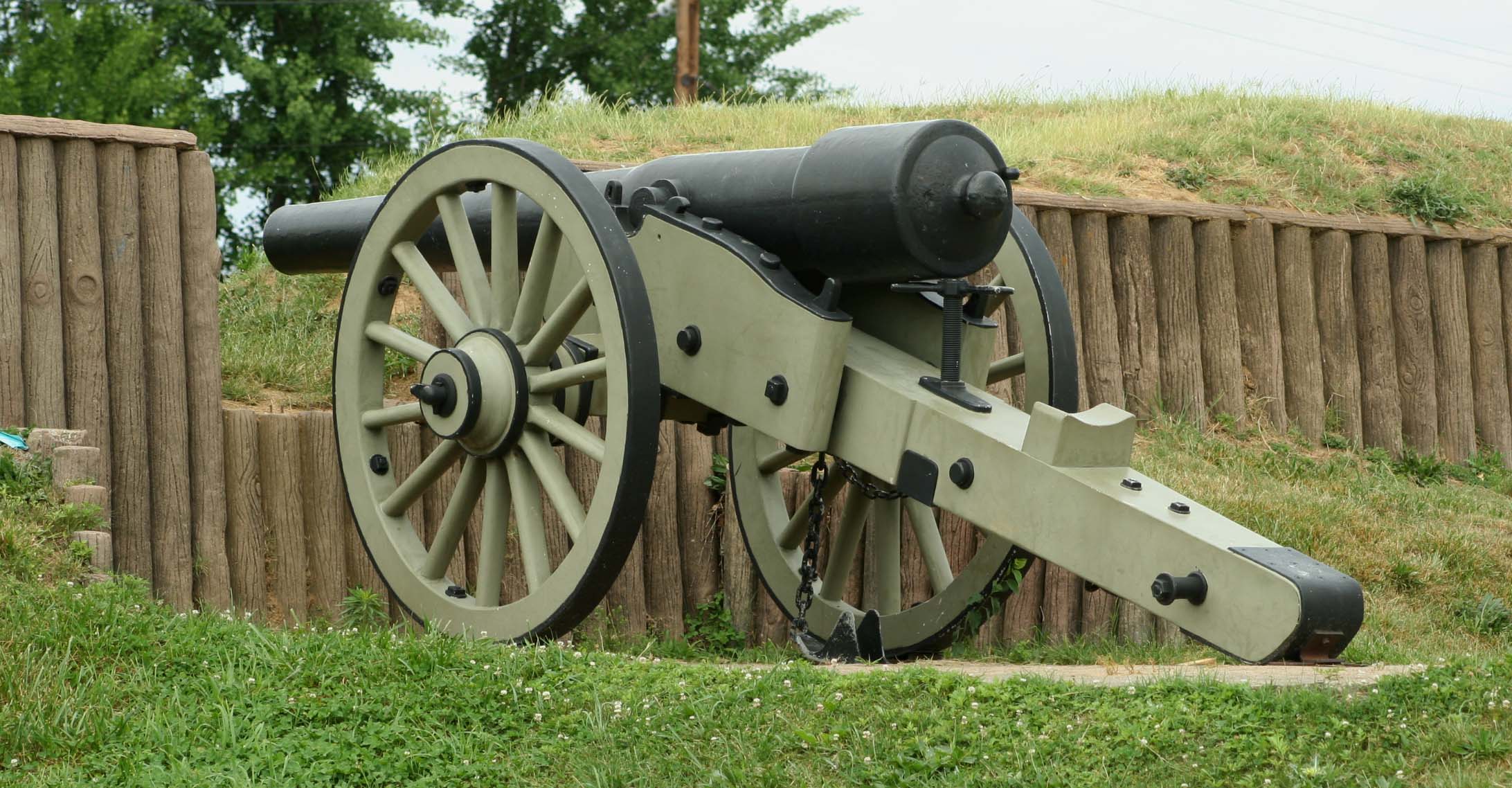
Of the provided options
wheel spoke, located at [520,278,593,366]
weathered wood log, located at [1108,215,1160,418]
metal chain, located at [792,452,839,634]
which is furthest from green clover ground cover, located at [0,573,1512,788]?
weathered wood log, located at [1108,215,1160,418]

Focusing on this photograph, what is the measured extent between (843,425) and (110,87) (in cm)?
1668

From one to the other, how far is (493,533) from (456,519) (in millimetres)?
227

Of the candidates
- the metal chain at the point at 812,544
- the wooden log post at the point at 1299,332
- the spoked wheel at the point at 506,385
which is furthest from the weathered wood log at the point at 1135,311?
the spoked wheel at the point at 506,385

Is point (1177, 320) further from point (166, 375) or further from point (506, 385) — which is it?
point (166, 375)

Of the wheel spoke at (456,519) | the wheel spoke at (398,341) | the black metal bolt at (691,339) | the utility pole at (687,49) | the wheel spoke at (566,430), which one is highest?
the utility pole at (687,49)

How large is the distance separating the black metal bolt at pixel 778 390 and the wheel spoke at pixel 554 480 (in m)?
0.55

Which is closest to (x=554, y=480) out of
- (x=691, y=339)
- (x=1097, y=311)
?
(x=691, y=339)

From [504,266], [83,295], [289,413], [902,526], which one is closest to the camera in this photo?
[504,266]

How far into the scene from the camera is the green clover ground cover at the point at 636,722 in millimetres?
3133

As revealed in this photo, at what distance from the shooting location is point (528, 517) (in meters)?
4.59

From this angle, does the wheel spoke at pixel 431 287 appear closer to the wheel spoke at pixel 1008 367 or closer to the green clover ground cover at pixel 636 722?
the green clover ground cover at pixel 636 722

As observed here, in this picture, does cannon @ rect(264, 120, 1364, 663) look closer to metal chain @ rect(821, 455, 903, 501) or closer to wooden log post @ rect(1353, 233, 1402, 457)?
metal chain @ rect(821, 455, 903, 501)

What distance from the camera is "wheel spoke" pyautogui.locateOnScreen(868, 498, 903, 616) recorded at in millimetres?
5551

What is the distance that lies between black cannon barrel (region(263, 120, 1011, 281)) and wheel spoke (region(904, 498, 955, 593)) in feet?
4.50
